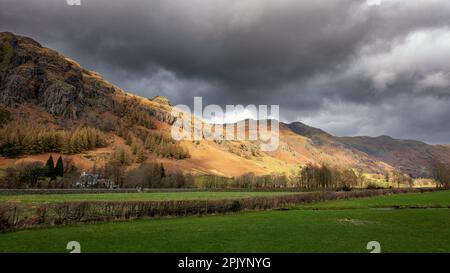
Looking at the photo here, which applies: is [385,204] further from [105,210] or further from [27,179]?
[27,179]

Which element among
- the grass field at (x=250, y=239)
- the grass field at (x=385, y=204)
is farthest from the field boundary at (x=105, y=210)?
the grass field at (x=385, y=204)

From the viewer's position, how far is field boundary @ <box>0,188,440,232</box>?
125 ft

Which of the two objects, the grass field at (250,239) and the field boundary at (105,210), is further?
the field boundary at (105,210)

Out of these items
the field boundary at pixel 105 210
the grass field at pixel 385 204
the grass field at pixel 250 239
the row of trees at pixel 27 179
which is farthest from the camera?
the row of trees at pixel 27 179

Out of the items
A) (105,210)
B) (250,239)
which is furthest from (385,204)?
(105,210)

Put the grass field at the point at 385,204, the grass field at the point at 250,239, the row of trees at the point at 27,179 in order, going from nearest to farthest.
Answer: the grass field at the point at 250,239 → the grass field at the point at 385,204 → the row of trees at the point at 27,179

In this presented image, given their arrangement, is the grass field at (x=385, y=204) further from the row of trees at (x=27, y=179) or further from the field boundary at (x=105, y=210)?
the row of trees at (x=27, y=179)

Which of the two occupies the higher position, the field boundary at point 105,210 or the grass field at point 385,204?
the field boundary at point 105,210

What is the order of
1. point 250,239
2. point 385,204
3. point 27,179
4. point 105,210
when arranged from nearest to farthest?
point 250,239
point 105,210
point 385,204
point 27,179

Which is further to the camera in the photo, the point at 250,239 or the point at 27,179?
the point at 27,179

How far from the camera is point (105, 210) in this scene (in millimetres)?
46719

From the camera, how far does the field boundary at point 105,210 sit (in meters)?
38.1
